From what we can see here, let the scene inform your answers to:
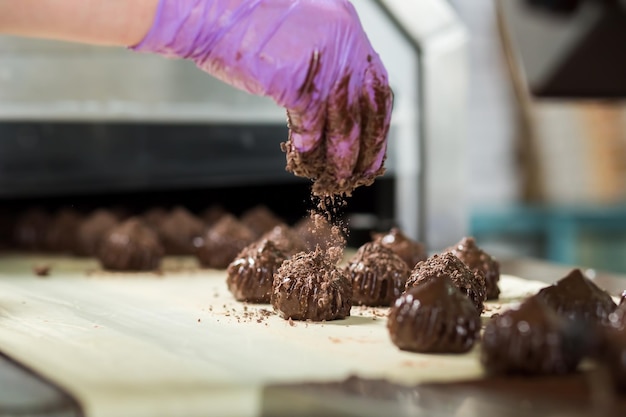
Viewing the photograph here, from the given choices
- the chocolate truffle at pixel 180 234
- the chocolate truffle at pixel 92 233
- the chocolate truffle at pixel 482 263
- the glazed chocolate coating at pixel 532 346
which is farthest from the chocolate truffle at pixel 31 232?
the glazed chocolate coating at pixel 532 346

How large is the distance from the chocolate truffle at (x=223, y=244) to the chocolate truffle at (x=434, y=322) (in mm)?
1457

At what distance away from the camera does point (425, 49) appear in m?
3.77

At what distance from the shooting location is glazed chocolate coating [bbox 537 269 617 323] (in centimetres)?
214

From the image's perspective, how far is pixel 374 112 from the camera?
2.28 metres

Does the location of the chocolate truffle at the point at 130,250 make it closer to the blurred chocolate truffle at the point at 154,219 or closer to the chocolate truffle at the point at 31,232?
the blurred chocolate truffle at the point at 154,219

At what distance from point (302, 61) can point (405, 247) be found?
989 mm

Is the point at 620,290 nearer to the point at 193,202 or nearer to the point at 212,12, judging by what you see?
the point at 212,12

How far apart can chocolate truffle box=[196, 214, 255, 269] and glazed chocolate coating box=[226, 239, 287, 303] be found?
649mm

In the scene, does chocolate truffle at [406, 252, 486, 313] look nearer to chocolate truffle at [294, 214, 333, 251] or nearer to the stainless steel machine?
chocolate truffle at [294, 214, 333, 251]

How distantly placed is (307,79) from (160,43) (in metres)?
0.35

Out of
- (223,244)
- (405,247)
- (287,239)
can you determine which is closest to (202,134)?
(223,244)

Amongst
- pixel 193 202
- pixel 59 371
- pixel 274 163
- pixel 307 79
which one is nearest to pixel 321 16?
pixel 307 79

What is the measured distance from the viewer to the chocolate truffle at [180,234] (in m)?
3.82

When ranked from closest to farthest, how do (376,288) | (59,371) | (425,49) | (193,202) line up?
(59,371)
(376,288)
(425,49)
(193,202)
